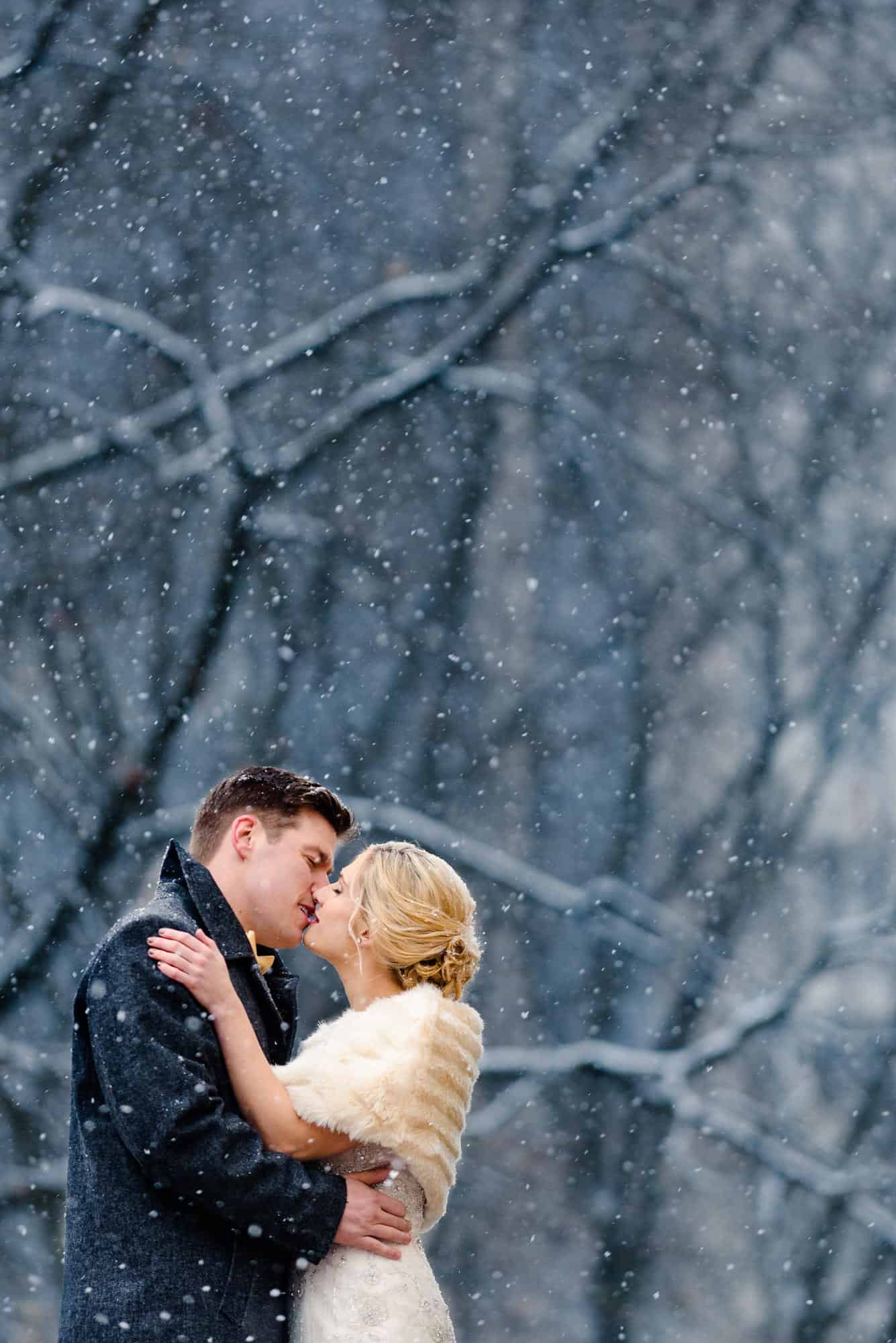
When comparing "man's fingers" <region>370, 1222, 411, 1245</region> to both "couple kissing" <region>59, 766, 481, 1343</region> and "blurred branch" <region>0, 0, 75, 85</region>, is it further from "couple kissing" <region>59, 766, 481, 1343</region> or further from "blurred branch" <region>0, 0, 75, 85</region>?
"blurred branch" <region>0, 0, 75, 85</region>

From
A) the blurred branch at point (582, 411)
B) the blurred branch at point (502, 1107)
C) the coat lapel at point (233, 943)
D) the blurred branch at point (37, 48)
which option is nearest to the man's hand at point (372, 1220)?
the coat lapel at point (233, 943)

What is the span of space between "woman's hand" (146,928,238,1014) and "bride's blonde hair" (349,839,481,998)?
0.23 m

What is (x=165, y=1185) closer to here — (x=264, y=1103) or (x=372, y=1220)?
(x=264, y=1103)

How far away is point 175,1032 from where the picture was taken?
1.59 meters

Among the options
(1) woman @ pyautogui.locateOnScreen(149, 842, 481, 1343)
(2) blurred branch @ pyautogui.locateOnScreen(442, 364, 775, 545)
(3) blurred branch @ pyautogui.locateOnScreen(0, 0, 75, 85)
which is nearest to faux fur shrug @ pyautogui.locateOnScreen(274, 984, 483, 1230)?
(1) woman @ pyautogui.locateOnScreen(149, 842, 481, 1343)

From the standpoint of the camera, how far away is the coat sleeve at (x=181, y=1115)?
1544mm

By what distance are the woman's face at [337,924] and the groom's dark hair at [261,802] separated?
0.36 feet

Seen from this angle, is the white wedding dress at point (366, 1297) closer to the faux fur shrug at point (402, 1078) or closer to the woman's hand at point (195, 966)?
the faux fur shrug at point (402, 1078)

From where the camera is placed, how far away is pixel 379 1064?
5.60 ft

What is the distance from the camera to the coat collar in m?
1.73

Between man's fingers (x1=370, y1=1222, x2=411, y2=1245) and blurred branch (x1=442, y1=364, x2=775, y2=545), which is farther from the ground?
blurred branch (x1=442, y1=364, x2=775, y2=545)

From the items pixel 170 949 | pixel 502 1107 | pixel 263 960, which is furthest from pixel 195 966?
pixel 502 1107

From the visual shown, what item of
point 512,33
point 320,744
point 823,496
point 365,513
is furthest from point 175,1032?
point 512,33

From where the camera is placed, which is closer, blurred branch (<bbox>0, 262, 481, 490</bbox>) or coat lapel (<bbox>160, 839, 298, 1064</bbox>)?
coat lapel (<bbox>160, 839, 298, 1064</bbox>)
